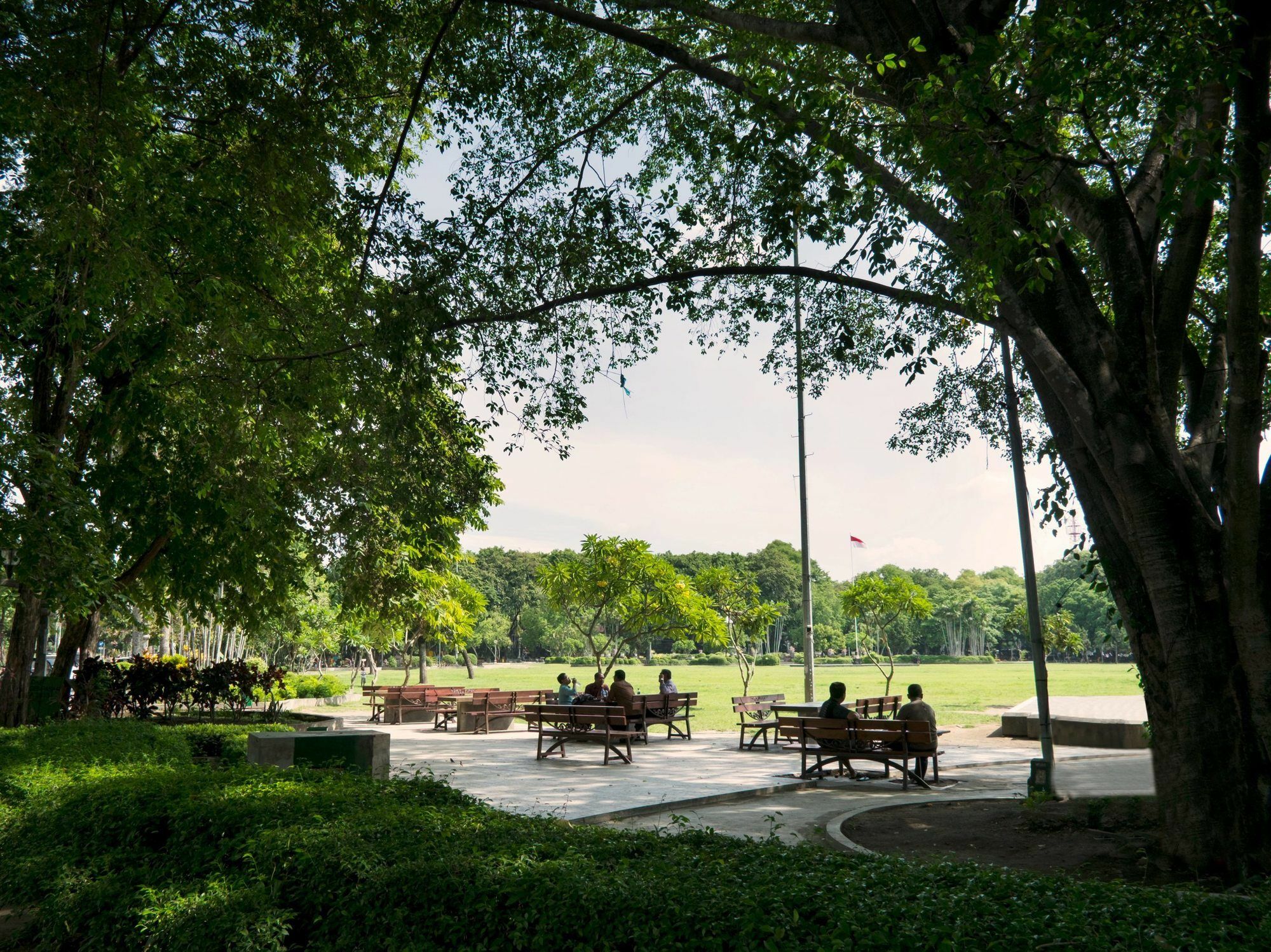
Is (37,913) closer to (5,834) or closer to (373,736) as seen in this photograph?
(5,834)

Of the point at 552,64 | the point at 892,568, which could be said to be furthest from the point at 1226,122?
the point at 892,568

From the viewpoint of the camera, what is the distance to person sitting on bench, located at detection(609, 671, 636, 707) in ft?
53.4

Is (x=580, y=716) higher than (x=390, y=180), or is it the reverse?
(x=390, y=180)

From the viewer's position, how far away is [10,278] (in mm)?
11258

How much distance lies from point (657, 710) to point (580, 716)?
10.6ft

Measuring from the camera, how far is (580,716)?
14.5 metres

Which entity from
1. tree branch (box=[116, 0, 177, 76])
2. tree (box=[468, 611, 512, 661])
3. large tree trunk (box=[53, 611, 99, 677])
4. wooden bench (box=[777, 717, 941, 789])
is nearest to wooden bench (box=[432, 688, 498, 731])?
large tree trunk (box=[53, 611, 99, 677])

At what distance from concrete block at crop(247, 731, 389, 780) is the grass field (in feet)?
42.8

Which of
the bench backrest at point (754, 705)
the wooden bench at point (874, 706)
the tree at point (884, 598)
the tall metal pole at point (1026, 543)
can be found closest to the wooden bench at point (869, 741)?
the tall metal pole at point (1026, 543)

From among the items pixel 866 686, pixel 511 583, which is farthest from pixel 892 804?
pixel 511 583

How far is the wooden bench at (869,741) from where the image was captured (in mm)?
11625

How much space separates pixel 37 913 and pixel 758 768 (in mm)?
9698

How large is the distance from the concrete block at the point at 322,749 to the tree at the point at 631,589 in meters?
14.5

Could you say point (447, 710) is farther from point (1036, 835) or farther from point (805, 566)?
point (1036, 835)
